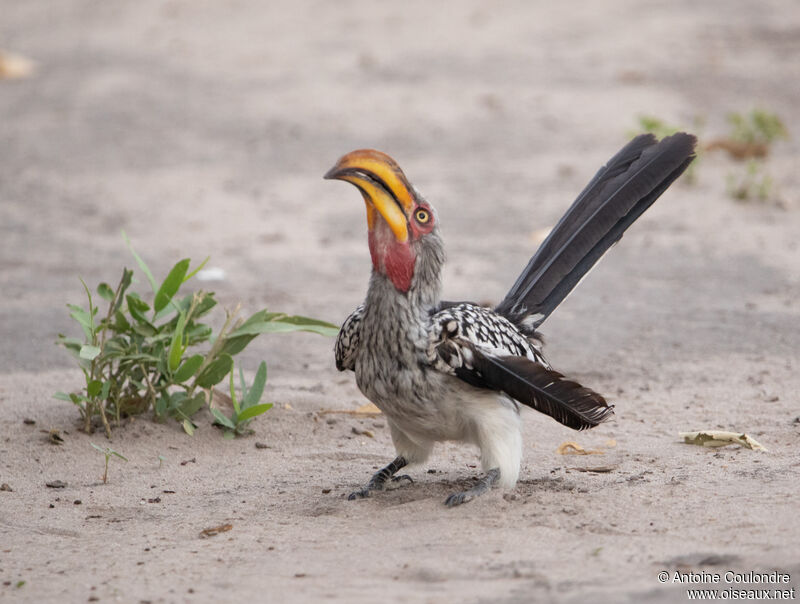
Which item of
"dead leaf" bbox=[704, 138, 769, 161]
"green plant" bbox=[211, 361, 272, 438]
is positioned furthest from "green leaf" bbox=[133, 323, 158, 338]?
"dead leaf" bbox=[704, 138, 769, 161]

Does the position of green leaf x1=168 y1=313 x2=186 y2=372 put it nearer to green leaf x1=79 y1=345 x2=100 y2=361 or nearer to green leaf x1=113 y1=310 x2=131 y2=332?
green leaf x1=113 y1=310 x2=131 y2=332

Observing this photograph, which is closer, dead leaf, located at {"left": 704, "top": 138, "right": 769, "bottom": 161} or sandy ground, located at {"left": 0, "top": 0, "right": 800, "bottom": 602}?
sandy ground, located at {"left": 0, "top": 0, "right": 800, "bottom": 602}

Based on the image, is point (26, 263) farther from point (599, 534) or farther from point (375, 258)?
point (599, 534)

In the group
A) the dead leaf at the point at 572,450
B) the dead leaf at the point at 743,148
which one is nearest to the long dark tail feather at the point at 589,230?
the dead leaf at the point at 572,450

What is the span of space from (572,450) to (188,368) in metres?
1.79

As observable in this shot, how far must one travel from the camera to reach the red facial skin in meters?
3.96

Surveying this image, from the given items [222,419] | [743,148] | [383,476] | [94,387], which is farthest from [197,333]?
[743,148]

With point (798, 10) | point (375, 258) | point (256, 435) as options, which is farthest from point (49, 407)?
point (798, 10)

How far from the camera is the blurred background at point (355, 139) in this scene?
7570mm

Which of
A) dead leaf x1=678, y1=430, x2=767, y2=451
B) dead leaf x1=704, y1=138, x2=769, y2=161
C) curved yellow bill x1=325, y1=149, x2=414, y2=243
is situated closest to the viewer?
curved yellow bill x1=325, y1=149, x2=414, y2=243

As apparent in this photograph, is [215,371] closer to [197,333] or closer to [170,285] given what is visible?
[197,333]

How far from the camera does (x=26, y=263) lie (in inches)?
318

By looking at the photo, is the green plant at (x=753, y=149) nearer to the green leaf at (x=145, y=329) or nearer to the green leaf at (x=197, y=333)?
the green leaf at (x=197, y=333)

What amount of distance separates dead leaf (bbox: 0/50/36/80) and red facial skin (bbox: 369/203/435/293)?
10302 mm
